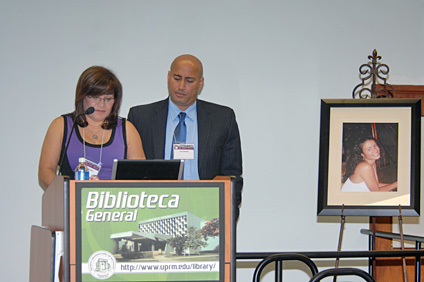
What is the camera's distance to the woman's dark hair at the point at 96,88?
8.67ft

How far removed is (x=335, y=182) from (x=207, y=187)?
1.92m

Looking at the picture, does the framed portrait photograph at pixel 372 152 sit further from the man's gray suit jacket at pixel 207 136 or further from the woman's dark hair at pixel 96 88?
the woman's dark hair at pixel 96 88

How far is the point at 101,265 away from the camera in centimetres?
173

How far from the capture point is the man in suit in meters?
3.31

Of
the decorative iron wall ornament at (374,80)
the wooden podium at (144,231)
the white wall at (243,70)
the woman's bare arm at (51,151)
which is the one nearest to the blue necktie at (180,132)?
the woman's bare arm at (51,151)

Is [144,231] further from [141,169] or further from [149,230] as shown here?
[141,169]

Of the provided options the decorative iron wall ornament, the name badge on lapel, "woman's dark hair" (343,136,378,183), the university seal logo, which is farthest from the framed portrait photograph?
the university seal logo

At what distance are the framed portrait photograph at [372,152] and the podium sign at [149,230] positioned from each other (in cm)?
184

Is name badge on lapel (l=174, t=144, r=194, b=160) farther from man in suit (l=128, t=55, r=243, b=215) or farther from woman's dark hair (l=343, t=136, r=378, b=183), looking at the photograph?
woman's dark hair (l=343, t=136, r=378, b=183)

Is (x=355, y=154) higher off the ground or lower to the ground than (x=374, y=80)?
lower

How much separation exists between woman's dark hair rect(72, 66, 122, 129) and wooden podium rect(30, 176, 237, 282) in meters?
0.92

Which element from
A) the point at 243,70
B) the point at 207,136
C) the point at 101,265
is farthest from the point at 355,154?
the point at 101,265

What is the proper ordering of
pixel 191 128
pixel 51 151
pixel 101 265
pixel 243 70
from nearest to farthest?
1. pixel 101 265
2. pixel 51 151
3. pixel 191 128
4. pixel 243 70

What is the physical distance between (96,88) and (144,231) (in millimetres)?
1103
